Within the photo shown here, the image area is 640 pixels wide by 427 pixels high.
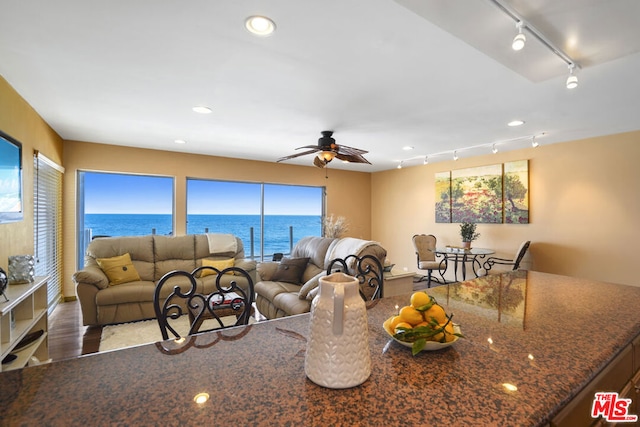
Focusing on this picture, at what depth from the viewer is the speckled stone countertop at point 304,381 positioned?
2.10ft

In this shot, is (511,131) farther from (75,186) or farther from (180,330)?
(75,186)

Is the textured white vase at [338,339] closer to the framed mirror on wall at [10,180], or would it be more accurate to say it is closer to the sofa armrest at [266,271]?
the framed mirror on wall at [10,180]

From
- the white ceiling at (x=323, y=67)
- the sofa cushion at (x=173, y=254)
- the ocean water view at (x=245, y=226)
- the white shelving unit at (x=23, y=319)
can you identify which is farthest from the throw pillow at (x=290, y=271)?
the ocean water view at (x=245, y=226)

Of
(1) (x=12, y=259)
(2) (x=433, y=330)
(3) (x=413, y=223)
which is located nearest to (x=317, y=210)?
(3) (x=413, y=223)

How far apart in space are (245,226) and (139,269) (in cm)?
368

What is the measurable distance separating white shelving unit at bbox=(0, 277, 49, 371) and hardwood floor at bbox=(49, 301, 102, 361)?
0.28 metres

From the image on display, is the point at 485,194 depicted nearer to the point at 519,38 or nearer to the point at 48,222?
the point at 519,38

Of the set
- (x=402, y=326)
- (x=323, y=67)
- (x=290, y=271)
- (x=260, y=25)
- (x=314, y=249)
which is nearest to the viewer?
(x=402, y=326)

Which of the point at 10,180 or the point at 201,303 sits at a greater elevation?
the point at 10,180

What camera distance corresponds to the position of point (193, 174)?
544 cm

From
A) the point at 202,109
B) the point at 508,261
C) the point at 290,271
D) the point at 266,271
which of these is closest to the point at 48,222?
the point at 202,109

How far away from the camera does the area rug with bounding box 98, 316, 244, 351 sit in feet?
10.1

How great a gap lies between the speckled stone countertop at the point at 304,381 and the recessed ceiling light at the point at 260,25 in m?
1.63

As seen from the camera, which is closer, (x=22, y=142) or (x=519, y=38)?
(x=519, y=38)
